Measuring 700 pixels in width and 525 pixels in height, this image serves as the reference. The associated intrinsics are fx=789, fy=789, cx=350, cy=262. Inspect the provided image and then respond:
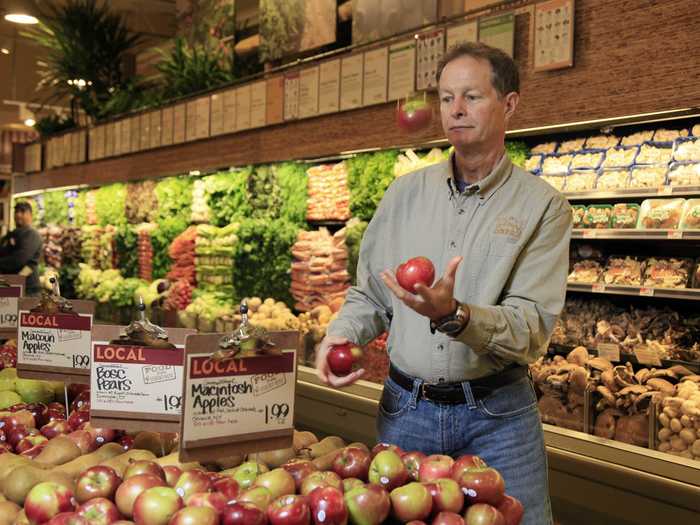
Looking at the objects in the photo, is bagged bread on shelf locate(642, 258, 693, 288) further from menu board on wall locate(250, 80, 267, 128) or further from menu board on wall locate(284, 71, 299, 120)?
menu board on wall locate(250, 80, 267, 128)

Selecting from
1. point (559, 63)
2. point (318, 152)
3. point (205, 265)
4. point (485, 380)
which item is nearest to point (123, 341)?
point (485, 380)

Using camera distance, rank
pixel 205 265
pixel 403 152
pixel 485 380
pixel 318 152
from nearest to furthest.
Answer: pixel 485 380 < pixel 403 152 < pixel 318 152 < pixel 205 265

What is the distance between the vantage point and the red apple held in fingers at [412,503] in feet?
5.26

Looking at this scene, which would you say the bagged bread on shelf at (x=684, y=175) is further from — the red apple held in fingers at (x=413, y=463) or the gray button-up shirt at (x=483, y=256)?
the red apple held in fingers at (x=413, y=463)

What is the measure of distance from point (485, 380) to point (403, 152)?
3119mm

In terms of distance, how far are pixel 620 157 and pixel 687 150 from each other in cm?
36

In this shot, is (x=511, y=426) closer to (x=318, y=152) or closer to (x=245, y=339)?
(x=245, y=339)

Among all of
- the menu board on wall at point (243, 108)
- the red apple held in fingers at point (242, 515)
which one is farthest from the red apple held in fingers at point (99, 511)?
the menu board on wall at point (243, 108)

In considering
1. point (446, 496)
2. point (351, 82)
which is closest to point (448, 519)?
point (446, 496)

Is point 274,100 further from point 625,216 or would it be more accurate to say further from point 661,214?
point 661,214

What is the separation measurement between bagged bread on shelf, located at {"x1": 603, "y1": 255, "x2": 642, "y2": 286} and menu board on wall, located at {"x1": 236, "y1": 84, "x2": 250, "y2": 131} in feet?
10.6

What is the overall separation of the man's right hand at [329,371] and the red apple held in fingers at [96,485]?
22.3 inches

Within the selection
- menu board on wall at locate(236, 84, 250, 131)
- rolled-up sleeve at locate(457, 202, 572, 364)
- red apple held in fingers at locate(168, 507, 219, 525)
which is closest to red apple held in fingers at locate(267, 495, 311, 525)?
red apple held in fingers at locate(168, 507, 219, 525)

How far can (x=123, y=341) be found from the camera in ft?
7.41
